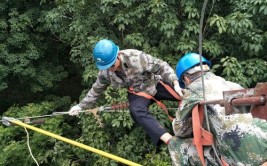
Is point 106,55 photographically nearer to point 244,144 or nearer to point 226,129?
point 226,129

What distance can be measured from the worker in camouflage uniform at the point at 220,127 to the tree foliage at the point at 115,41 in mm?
1341

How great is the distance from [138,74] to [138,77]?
36 mm

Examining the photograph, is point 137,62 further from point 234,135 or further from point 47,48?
point 47,48

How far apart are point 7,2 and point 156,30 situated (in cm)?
224

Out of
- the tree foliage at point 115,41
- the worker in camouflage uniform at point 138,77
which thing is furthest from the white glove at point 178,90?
the tree foliage at point 115,41

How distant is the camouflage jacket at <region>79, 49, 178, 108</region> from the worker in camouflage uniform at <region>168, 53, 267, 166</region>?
719mm

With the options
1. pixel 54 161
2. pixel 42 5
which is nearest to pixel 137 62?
pixel 54 161

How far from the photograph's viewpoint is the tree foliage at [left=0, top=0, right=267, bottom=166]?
3.69 meters

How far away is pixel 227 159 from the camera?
194cm

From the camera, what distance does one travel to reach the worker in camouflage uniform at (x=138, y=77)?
298cm

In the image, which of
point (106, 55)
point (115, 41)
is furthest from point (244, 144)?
point (115, 41)

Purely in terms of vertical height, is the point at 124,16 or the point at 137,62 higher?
the point at 124,16

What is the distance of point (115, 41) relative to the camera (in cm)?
436

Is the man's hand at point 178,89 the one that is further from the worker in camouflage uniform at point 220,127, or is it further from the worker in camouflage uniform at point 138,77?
the worker in camouflage uniform at point 220,127
